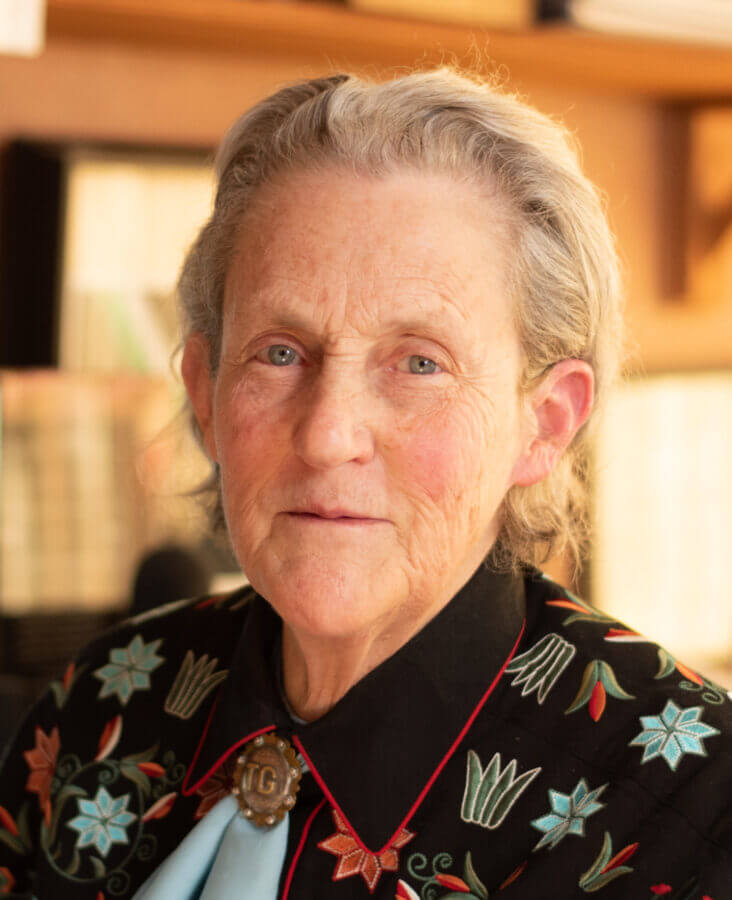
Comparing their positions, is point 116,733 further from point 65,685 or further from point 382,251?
point 382,251

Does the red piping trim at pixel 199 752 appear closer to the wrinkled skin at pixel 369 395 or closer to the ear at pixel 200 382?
the wrinkled skin at pixel 369 395

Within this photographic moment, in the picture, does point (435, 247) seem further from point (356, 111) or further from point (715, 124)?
point (715, 124)

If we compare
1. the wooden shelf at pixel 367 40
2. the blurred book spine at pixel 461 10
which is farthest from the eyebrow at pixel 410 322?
the blurred book spine at pixel 461 10

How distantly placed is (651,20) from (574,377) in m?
1.02

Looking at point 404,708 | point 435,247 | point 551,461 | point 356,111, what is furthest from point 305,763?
point 356,111

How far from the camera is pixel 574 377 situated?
1.03 metres

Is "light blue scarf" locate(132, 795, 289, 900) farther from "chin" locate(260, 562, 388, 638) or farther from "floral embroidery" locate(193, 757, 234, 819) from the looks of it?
"chin" locate(260, 562, 388, 638)

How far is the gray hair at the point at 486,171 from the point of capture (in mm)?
957

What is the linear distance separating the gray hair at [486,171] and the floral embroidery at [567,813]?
23cm

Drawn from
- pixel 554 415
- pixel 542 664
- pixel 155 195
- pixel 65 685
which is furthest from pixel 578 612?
pixel 155 195

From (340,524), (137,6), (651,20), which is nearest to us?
(340,524)

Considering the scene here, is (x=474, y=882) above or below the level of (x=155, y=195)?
below

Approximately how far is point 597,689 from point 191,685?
0.43 meters

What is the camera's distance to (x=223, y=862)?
95 centimetres
